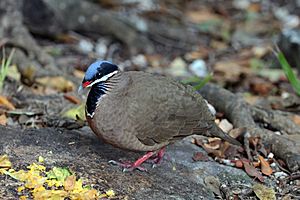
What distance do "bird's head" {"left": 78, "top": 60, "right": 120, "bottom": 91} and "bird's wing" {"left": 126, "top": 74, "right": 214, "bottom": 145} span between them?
0.20 m

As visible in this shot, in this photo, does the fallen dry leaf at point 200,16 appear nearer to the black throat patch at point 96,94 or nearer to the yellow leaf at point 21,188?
the black throat patch at point 96,94

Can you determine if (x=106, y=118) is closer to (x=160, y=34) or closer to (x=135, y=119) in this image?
(x=135, y=119)

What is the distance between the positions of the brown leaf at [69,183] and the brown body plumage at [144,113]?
43 centimetres

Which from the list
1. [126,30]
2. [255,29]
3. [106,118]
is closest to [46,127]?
[106,118]

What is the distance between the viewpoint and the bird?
14.3 ft

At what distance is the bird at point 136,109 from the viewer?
4367 mm

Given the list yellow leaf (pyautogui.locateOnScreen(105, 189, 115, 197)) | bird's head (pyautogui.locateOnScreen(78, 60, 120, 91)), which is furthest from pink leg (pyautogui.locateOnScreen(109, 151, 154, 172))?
bird's head (pyautogui.locateOnScreen(78, 60, 120, 91))

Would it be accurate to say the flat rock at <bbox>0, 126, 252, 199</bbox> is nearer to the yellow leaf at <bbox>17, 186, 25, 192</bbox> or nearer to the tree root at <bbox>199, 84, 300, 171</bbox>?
the yellow leaf at <bbox>17, 186, 25, 192</bbox>

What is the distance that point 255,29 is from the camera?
10.6 metres

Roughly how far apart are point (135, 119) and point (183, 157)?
0.70 m

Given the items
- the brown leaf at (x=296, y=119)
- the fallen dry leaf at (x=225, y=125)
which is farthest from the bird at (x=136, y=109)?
the brown leaf at (x=296, y=119)

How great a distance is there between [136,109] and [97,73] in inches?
13.9

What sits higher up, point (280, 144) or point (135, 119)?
point (135, 119)

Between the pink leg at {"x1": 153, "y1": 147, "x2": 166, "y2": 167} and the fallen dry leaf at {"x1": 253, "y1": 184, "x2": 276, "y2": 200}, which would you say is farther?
the pink leg at {"x1": 153, "y1": 147, "x2": 166, "y2": 167}
